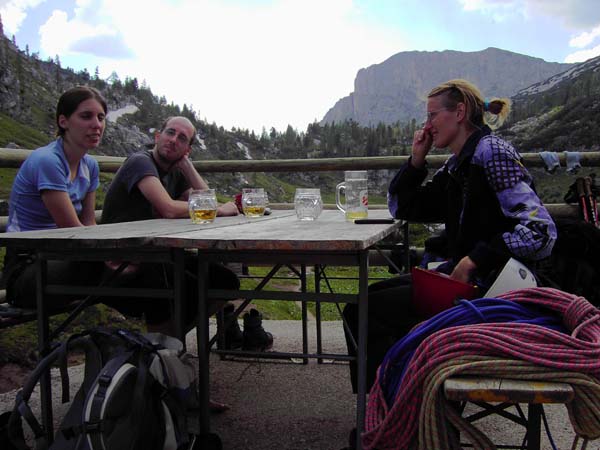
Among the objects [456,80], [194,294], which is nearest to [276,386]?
[194,294]

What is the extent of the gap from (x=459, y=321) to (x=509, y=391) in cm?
29

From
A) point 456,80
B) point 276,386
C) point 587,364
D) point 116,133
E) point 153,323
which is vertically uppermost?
point 116,133

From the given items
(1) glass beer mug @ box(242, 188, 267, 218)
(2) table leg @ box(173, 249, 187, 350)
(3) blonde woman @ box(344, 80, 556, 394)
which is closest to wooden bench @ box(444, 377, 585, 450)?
(3) blonde woman @ box(344, 80, 556, 394)

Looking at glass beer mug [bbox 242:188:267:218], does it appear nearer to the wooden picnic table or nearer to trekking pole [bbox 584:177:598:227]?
the wooden picnic table

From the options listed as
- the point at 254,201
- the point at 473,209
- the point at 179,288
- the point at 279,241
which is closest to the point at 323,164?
the point at 254,201

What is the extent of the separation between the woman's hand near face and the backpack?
1.52 meters

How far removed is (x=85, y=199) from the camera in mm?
3012

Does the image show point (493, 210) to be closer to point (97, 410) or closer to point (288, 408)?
point (288, 408)

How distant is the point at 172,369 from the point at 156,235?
0.46 metres

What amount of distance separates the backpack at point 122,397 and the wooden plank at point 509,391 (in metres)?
0.98

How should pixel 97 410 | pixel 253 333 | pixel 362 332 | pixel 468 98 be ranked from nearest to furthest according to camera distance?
pixel 97 410
pixel 362 332
pixel 468 98
pixel 253 333

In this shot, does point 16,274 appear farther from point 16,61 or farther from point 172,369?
point 16,61

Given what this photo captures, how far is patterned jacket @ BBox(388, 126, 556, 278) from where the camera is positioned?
1968 mm

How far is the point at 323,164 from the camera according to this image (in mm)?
4746
